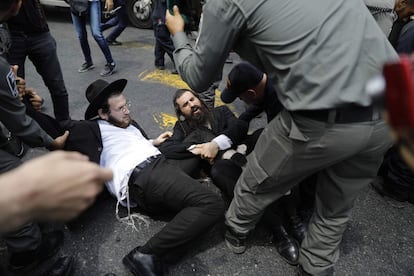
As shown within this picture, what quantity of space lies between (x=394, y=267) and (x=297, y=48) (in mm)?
1513

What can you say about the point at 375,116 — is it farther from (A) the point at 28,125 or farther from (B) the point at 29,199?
(A) the point at 28,125

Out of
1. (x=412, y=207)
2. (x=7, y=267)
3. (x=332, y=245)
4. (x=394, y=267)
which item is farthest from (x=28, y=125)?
(x=412, y=207)

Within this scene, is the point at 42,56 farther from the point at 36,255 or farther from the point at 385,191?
the point at 385,191

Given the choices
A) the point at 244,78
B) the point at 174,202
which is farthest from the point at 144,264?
the point at 244,78

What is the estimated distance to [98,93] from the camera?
2266 millimetres

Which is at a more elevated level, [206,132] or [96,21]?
[96,21]

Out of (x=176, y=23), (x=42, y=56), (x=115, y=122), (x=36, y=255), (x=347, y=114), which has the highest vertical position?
(x=176, y=23)

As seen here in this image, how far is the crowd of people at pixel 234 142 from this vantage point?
1251mm

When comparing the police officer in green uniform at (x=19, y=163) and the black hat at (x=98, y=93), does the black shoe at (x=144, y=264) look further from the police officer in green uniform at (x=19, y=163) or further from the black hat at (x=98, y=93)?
the black hat at (x=98, y=93)

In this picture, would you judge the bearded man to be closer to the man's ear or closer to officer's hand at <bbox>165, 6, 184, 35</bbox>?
the man's ear

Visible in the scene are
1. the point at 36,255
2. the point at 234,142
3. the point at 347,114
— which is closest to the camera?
the point at 347,114

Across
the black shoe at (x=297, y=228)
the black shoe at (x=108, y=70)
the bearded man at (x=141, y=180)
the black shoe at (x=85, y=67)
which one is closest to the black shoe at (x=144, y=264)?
the bearded man at (x=141, y=180)

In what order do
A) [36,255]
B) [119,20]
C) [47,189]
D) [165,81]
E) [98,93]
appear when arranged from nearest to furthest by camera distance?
1. [47,189]
2. [36,255]
3. [98,93]
4. [165,81]
5. [119,20]

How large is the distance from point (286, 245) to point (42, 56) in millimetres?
2342
